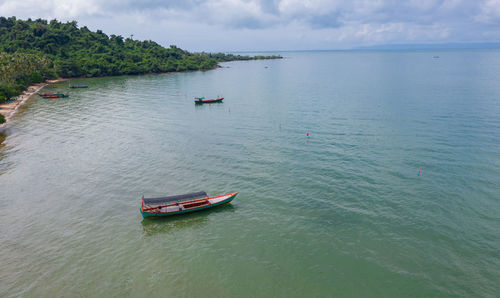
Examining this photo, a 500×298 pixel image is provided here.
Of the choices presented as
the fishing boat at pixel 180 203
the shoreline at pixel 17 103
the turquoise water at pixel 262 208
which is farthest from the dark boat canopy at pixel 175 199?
the shoreline at pixel 17 103

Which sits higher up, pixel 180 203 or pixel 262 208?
pixel 180 203

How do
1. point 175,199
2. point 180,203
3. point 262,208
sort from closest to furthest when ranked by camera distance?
point 180,203
point 175,199
point 262,208


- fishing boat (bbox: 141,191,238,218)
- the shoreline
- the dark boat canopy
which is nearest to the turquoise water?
fishing boat (bbox: 141,191,238,218)

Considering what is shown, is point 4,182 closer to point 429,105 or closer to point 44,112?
point 44,112

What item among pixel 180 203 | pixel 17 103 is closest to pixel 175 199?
pixel 180 203

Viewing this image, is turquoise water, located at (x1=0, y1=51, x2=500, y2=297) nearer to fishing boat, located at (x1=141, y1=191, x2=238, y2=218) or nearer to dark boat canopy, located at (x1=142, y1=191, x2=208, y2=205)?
fishing boat, located at (x1=141, y1=191, x2=238, y2=218)

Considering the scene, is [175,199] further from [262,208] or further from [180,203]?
[262,208]

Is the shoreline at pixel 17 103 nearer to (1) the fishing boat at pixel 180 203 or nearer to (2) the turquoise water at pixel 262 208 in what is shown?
(2) the turquoise water at pixel 262 208
